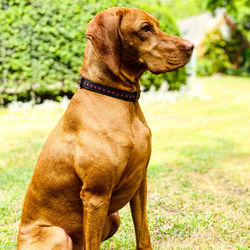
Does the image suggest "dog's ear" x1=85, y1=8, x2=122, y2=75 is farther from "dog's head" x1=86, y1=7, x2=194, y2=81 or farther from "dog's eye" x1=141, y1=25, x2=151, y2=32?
"dog's eye" x1=141, y1=25, x2=151, y2=32

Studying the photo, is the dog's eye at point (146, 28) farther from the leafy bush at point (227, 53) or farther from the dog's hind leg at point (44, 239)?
the leafy bush at point (227, 53)

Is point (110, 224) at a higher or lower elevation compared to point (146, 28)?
lower

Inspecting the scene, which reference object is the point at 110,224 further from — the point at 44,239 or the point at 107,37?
the point at 107,37

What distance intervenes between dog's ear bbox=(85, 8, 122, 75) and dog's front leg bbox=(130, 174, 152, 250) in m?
0.90

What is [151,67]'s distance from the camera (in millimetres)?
2312

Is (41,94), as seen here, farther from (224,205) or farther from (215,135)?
(224,205)

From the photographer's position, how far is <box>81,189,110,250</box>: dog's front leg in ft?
7.23

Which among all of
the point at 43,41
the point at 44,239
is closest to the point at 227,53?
the point at 43,41

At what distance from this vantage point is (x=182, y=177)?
4812 millimetres

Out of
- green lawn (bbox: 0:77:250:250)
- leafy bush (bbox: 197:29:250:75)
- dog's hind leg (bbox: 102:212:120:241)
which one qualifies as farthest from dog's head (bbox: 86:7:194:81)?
leafy bush (bbox: 197:29:250:75)

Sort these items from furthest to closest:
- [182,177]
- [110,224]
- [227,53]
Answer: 1. [227,53]
2. [182,177]
3. [110,224]

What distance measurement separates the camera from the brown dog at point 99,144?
2.20 metres

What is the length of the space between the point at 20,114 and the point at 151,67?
742cm

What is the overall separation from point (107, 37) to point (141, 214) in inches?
51.7
